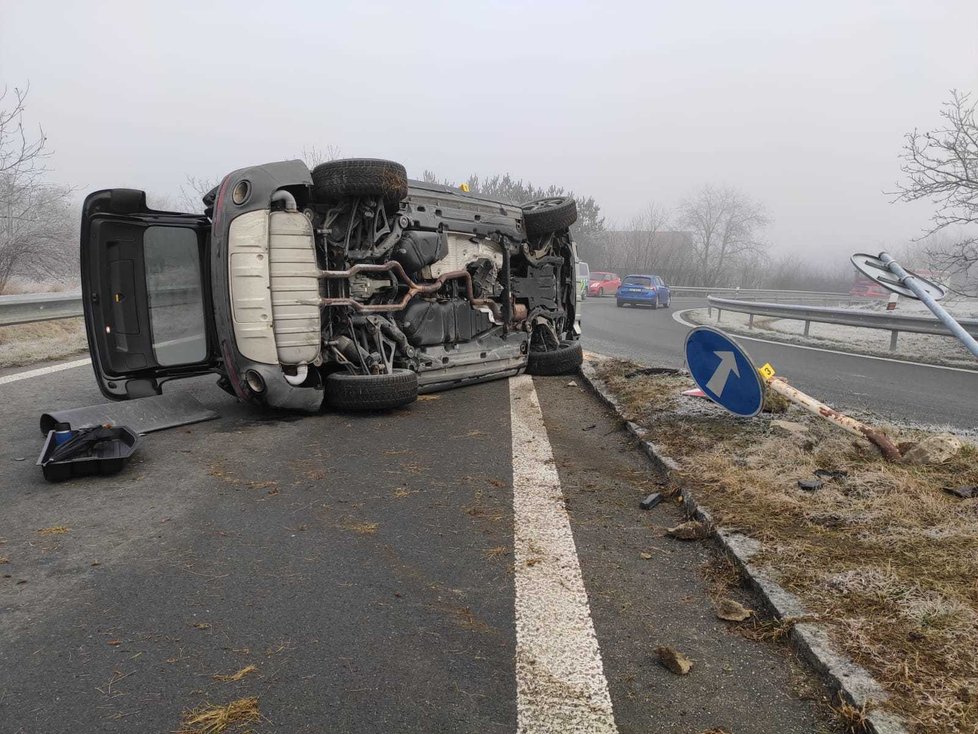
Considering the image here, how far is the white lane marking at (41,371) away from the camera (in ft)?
22.1

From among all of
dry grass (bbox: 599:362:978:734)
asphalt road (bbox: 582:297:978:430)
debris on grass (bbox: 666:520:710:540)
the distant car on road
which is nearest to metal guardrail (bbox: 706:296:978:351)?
asphalt road (bbox: 582:297:978:430)

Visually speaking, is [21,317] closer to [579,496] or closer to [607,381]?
[607,381]

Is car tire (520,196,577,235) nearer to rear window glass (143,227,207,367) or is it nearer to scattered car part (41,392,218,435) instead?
rear window glass (143,227,207,367)

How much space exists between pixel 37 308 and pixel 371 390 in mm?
8690

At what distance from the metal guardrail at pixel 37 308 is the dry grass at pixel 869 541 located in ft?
34.0

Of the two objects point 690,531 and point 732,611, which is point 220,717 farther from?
point 690,531

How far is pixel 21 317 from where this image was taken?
33.0ft

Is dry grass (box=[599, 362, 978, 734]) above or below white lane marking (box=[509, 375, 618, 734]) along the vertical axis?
above

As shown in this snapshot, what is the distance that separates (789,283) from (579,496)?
54.8 metres

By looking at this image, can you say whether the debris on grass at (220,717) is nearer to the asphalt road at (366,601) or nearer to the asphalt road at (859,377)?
the asphalt road at (366,601)

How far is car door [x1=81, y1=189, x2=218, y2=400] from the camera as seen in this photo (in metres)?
5.12

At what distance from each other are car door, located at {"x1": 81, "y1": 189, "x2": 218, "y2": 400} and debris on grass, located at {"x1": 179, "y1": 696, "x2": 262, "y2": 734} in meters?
4.24

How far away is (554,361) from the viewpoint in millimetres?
7391

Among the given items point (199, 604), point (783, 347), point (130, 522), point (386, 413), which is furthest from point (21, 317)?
point (783, 347)
